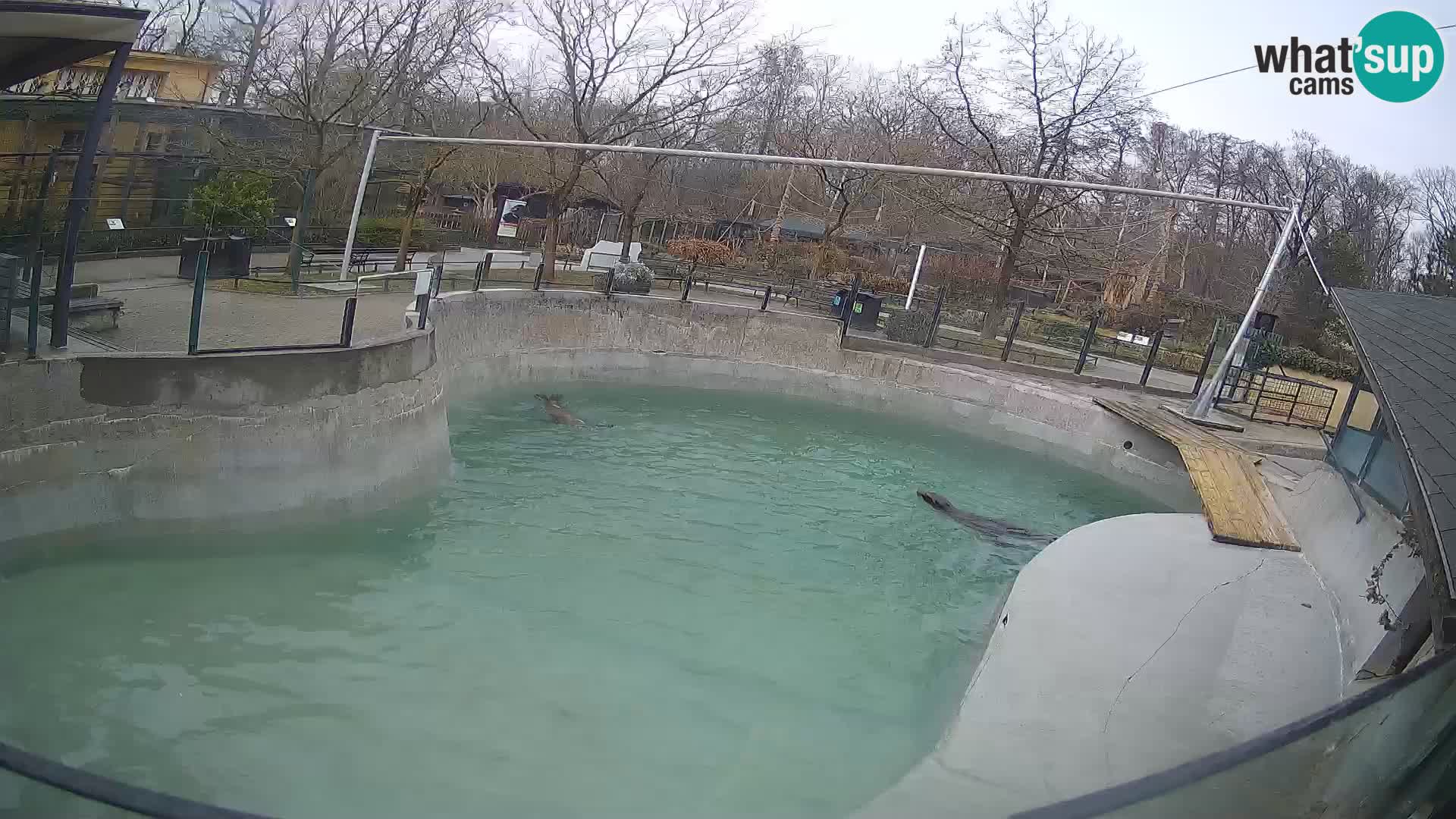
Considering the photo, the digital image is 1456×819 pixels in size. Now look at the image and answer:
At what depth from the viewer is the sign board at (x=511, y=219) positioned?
34.4 m

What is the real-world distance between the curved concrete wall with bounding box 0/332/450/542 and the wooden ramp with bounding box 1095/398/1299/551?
10.5 meters


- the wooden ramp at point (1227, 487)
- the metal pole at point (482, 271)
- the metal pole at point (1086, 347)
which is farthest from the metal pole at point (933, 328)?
the metal pole at point (482, 271)

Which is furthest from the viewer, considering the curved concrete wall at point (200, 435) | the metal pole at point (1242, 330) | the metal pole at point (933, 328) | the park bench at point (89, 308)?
the metal pole at point (933, 328)

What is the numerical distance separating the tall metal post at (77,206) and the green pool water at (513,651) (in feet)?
6.93

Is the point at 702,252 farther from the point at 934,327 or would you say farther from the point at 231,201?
the point at 231,201

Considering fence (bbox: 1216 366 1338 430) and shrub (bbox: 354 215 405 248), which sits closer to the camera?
fence (bbox: 1216 366 1338 430)

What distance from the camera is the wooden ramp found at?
11336 millimetres

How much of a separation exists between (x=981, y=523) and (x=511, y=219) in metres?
24.3

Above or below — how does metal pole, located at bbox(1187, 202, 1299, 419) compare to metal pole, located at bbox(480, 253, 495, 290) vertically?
above

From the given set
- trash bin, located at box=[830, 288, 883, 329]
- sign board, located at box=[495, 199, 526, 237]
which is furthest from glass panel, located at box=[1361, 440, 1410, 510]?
sign board, located at box=[495, 199, 526, 237]

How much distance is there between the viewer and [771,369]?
23.6 metres

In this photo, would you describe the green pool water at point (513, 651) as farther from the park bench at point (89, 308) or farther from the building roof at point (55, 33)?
the building roof at point (55, 33)

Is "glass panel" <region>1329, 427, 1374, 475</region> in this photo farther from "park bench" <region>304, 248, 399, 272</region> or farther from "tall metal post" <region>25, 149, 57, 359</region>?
"park bench" <region>304, 248, 399, 272</region>

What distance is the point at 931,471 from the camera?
18.8 meters
